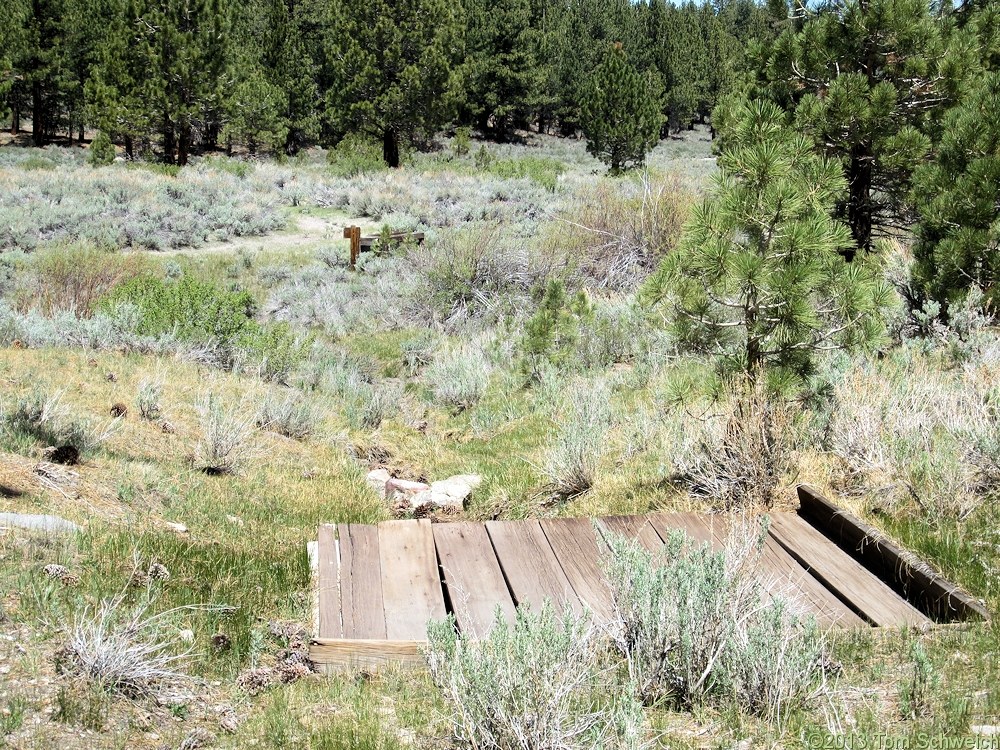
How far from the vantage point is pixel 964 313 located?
7738 mm

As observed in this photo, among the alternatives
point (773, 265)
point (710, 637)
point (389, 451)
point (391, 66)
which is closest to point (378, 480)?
point (389, 451)

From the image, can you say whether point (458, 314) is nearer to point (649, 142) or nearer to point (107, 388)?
point (107, 388)

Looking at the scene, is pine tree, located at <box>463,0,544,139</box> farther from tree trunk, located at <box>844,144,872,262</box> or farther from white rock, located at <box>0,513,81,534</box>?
white rock, located at <box>0,513,81,534</box>

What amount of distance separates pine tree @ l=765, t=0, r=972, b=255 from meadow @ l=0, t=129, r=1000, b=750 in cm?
121

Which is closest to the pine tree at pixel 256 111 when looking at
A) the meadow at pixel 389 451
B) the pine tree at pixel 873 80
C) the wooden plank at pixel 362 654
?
the meadow at pixel 389 451

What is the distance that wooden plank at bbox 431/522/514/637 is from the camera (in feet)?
12.6

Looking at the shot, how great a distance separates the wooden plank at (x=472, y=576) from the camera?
12.6ft

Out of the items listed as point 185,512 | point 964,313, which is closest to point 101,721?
point 185,512

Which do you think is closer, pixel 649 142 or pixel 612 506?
pixel 612 506

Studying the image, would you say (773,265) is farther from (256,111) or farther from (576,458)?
(256,111)

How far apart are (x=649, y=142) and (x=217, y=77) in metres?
16.3

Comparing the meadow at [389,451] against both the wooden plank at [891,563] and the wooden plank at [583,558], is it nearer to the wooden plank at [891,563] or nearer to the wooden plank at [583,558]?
the wooden plank at [891,563]

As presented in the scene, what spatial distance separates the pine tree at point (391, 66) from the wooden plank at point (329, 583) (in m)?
28.5

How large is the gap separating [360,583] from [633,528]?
1414mm
